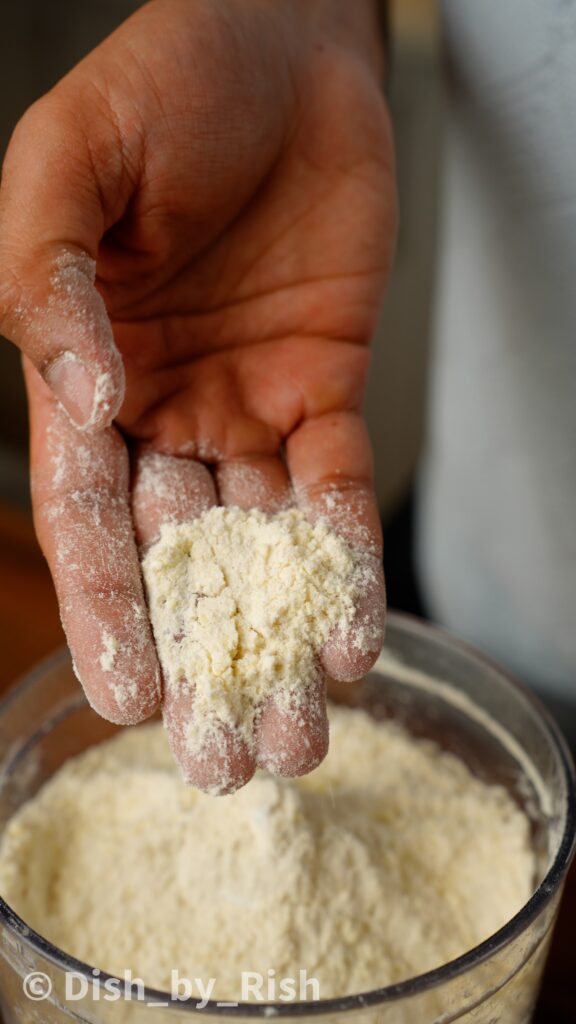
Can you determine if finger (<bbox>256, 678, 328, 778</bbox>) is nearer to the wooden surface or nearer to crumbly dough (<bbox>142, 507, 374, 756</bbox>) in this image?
crumbly dough (<bbox>142, 507, 374, 756</bbox>)

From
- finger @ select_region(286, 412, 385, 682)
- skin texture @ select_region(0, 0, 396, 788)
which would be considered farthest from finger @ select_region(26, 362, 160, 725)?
finger @ select_region(286, 412, 385, 682)

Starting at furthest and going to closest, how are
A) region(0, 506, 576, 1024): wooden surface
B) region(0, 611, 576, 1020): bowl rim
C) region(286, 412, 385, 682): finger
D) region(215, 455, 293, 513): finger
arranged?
region(0, 506, 576, 1024): wooden surface
region(215, 455, 293, 513): finger
region(286, 412, 385, 682): finger
region(0, 611, 576, 1020): bowl rim

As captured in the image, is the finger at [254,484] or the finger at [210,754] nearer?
the finger at [210,754]

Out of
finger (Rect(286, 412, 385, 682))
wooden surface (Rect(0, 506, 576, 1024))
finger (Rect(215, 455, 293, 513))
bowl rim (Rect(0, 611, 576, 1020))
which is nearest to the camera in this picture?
bowl rim (Rect(0, 611, 576, 1020))

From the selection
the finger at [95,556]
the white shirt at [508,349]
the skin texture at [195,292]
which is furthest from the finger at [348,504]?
the white shirt at [508,349]

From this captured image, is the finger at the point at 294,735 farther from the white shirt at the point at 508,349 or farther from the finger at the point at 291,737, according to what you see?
the white shirt at the point at 508,349

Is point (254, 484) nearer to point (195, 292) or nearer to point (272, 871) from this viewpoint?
point (195, 292)
